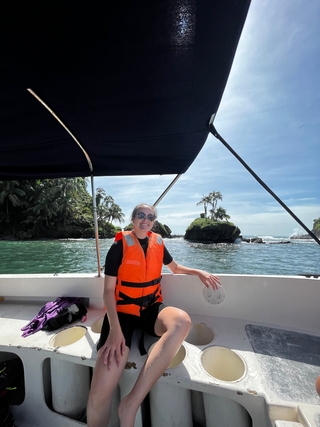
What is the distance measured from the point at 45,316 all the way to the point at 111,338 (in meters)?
0.87

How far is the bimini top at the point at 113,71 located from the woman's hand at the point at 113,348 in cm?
140

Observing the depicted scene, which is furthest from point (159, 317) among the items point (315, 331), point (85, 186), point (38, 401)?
point (85, 186)

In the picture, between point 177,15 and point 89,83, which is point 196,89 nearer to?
point 177,15

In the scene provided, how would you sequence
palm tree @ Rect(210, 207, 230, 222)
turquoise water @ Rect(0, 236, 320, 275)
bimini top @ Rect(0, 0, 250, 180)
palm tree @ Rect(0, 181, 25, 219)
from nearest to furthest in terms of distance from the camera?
bimini top @ Rect(0, 0, 250, 180) < turquoise water @ Rect(0, 236, 320, 275) < palm tree @ Rect(0, 181, 25, 219) < palm tree @ Rect(210, 207, 230, 222)

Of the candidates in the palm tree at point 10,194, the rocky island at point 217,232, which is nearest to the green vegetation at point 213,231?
the rocky island at point 217,232

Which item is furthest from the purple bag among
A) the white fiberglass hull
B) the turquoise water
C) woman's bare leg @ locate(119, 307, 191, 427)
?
the turquoise water

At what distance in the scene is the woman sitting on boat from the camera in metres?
0.95

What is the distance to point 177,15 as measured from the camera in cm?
76

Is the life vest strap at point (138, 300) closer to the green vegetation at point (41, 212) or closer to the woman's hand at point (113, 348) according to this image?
the woman's hand at point (113, 348)

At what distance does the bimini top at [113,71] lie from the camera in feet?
2.45

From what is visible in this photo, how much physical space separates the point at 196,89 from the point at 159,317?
145 cm

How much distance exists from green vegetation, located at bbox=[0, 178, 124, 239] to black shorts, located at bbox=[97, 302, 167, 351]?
90.5 feet

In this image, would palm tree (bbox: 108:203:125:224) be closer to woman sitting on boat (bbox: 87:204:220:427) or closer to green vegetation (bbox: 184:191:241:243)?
green vegetation (bbox: 184:191:241:243)

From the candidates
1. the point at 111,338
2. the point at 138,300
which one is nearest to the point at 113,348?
the point at 111,338
